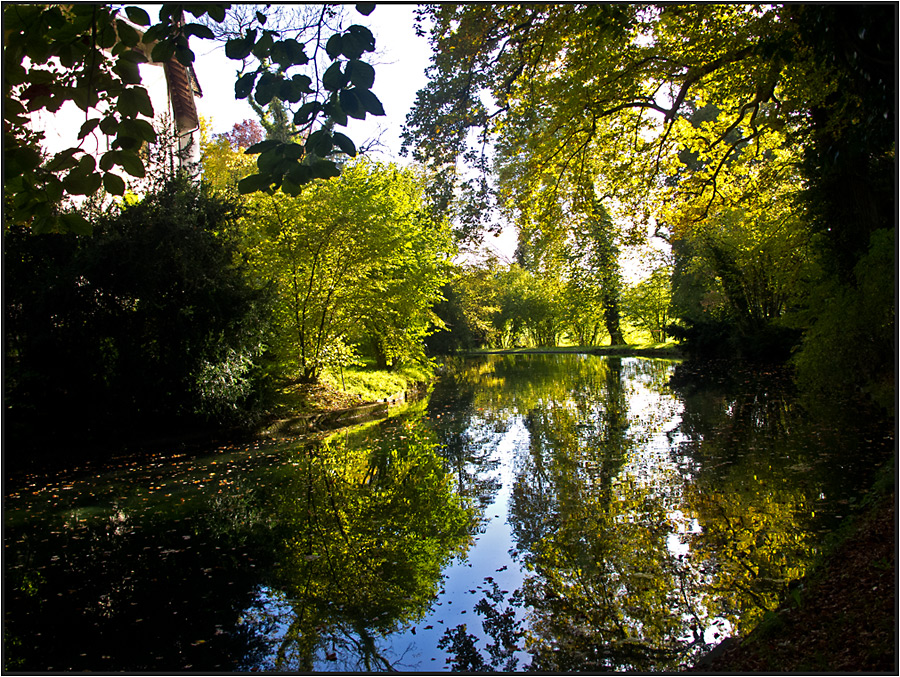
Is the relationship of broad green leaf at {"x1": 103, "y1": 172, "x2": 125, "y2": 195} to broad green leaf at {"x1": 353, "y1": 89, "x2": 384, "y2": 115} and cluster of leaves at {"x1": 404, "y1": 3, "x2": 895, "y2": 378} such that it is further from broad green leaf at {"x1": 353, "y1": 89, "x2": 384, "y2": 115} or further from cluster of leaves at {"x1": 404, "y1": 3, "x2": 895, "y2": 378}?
cluster of leaves at {"x1": 404, "y1": 3, "x2": 895, "y2": 378}

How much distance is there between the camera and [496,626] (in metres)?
4.13

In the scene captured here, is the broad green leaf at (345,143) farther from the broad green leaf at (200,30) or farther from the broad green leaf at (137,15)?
the broad green leaf at (137,15)

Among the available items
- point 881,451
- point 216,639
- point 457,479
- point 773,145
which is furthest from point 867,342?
point 216,639

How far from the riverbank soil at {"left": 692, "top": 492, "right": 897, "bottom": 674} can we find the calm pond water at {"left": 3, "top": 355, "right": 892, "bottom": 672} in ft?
0.82

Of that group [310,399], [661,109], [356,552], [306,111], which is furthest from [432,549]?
[310,399]

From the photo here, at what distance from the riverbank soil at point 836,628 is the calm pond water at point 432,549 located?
249 millimetres

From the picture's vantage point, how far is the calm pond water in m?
3.93

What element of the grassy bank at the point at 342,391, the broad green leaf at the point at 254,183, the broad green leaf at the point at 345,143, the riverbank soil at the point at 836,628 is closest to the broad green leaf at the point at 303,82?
the broad green leaf at the point at 345,143

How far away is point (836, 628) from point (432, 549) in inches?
132

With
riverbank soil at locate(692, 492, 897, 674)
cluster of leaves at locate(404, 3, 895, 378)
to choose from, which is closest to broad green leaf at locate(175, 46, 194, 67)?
cluster of leaves at locate(404, 3, 895, 378)

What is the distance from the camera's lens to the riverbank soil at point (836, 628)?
9.99 feet

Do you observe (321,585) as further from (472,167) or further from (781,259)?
(781,259)

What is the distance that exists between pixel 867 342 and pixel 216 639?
10678mm

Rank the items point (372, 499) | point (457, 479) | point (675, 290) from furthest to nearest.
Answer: point (675, 290) → point (457, 479) → point (372, 499)
